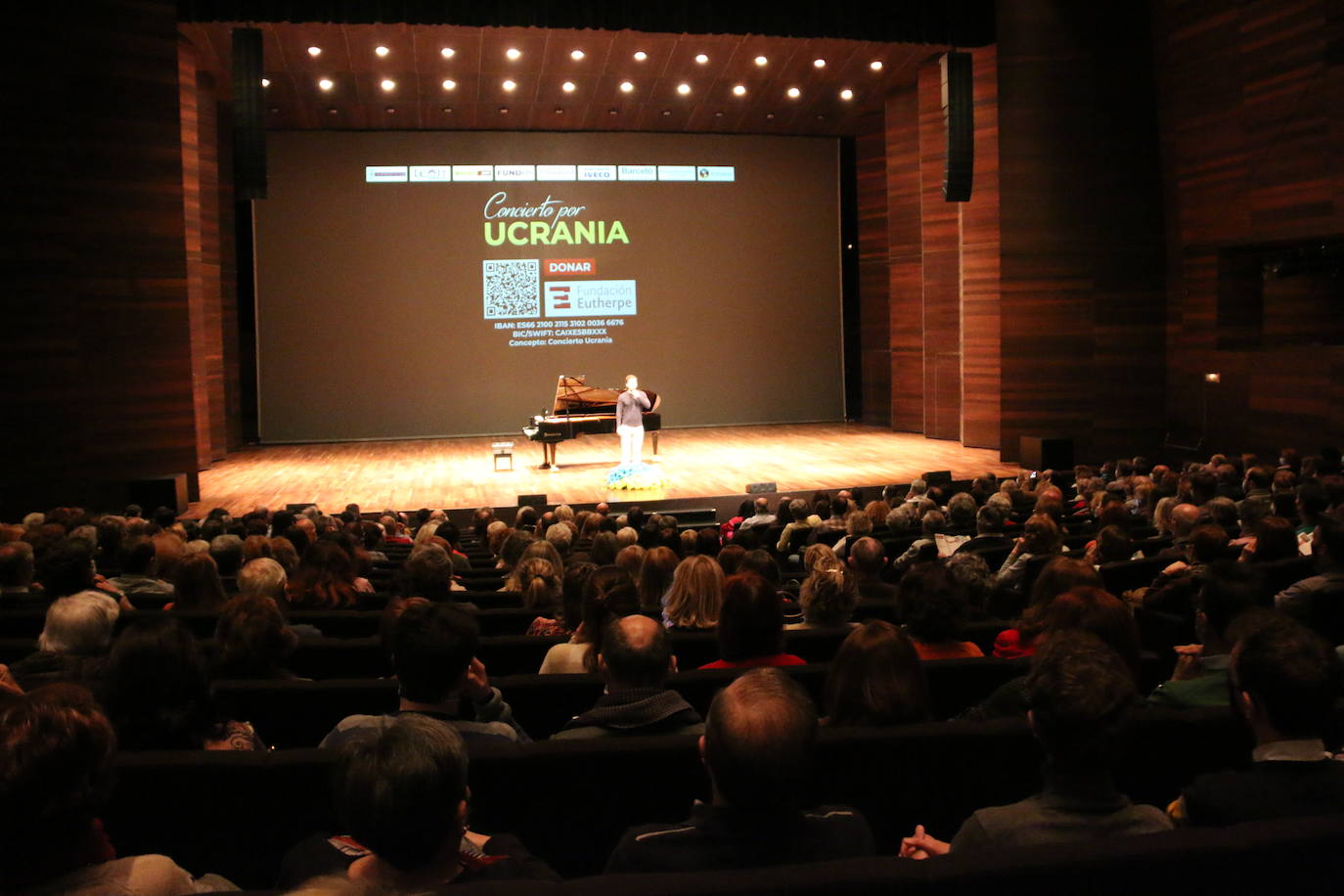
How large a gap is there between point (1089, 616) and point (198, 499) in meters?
10.7

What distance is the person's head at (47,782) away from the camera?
1.48 m

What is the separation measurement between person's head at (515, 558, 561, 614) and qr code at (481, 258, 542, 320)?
1385cm

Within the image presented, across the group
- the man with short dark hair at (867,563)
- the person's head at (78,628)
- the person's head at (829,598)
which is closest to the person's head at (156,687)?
the person's head at (78,628)

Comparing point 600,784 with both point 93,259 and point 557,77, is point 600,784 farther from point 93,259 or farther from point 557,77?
point 557,77

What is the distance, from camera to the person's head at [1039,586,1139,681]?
2.67 m

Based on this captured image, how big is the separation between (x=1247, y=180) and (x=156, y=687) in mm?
12514

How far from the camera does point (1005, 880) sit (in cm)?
135

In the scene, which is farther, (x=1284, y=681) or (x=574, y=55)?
(x=574, y=55)

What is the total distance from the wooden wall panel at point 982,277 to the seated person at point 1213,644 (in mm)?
12006

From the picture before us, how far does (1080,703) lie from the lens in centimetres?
179

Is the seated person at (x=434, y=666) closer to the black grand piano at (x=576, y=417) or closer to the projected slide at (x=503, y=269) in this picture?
the black grand piano at (x=576, y=417)

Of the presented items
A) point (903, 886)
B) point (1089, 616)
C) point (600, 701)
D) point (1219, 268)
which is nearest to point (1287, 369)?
point (1219, 268)

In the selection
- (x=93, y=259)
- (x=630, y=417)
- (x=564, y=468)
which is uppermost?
(x=93, y=259)

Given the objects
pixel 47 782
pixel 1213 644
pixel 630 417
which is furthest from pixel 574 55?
pixel 47 782
